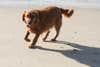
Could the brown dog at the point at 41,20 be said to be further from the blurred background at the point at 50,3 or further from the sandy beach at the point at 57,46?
the blurred background at the point at 50,3

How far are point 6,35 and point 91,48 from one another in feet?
4.74

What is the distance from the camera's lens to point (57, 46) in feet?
20.6

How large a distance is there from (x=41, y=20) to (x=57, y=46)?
49cm

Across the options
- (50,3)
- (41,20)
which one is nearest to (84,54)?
(41,20)

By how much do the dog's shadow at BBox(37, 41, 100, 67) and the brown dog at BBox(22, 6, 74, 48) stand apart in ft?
0.99

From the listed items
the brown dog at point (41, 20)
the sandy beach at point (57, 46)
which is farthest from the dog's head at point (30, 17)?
the sandy beach at point (57, 46)

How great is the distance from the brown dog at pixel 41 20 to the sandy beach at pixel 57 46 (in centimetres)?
A: 19

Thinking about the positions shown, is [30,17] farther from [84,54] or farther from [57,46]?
[84,54]

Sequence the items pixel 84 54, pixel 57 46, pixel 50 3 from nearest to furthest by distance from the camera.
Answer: pixel 84 54
pixel 57 46
pixel 50 3

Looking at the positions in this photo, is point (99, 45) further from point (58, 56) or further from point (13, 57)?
point (13, 57)

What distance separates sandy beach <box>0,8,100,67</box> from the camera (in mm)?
5590

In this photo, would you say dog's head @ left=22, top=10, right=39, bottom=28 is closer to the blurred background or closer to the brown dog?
the brown dog

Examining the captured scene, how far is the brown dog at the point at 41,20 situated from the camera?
239 inches

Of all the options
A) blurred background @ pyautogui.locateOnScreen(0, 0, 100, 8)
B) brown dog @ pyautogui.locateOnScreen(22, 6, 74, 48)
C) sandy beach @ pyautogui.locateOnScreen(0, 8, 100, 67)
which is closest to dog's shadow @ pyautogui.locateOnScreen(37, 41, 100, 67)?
sandy beach @ pyautogui.locateOnScreen(0, 8, 100, 67)
